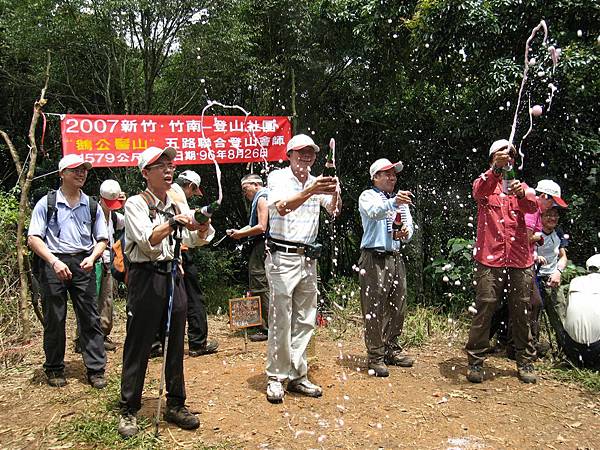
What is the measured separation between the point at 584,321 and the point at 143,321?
12.3 ft

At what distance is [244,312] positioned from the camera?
204 inches

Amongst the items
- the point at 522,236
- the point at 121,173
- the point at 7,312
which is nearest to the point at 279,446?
the point at 522,236

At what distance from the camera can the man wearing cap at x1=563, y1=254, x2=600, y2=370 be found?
4.54 metres

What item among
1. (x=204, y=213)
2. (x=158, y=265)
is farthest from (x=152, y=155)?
(x=158, y=265)

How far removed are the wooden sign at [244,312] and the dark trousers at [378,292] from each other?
1.19m

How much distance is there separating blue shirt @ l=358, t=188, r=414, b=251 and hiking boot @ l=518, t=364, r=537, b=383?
4.95ft

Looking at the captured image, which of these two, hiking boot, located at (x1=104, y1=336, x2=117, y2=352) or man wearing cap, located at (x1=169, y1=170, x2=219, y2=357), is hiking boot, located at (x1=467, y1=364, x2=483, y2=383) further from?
hiking boot, located at (x1=104, y1=336, x2=117, y2=352)

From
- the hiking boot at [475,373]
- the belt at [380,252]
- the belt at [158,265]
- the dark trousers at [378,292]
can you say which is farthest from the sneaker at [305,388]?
the belt at [158,265]

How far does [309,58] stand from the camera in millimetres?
9242

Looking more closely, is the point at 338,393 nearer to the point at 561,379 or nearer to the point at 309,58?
the point at 561,379

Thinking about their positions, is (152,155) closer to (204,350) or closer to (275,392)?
(275,392)

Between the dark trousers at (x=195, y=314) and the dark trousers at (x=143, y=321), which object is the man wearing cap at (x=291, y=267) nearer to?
the dark trousers at (x=143, y=321)

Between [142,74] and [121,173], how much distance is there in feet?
6.22

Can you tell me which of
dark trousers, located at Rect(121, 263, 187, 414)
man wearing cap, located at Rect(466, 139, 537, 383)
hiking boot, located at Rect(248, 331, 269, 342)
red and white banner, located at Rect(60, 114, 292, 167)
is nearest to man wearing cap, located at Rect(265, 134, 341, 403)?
dark trousers, located at Rect(121, 263, 187, 414)
